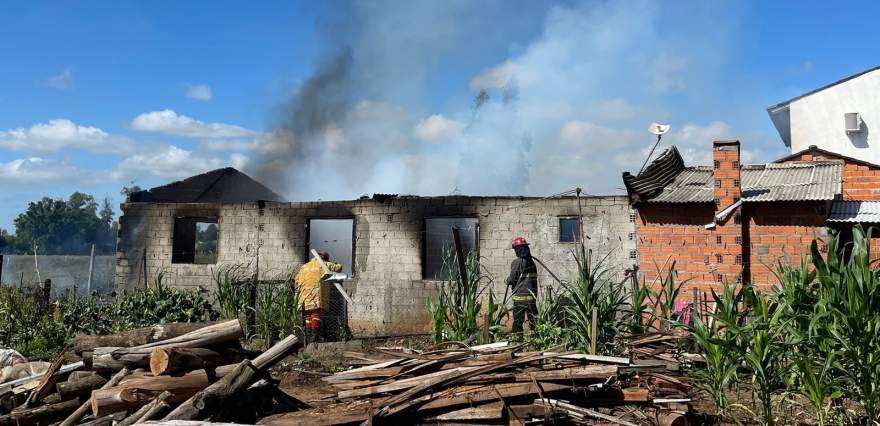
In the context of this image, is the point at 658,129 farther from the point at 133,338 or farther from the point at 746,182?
the point at 133,338

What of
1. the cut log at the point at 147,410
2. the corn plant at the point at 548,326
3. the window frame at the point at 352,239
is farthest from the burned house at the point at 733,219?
the cut log at the point at 147,410

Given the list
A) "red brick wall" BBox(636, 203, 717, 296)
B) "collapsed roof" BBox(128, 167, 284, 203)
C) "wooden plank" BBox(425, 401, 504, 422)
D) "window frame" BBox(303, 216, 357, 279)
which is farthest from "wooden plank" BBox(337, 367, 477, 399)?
"collapsed roof" BBox(128, 167, 284, 203)

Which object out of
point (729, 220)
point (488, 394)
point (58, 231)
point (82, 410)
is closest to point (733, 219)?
point (729, 220)

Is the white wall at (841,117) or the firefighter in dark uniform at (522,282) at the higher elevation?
the white wall at (841,117)

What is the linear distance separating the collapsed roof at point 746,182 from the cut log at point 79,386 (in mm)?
8093

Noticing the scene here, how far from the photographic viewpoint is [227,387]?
5820 mm

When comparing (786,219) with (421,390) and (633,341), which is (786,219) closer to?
(633,341)

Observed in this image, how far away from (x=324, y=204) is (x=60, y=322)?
5134mm

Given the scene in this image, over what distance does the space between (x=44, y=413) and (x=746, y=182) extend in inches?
424

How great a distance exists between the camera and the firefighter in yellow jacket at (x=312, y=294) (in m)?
10.8

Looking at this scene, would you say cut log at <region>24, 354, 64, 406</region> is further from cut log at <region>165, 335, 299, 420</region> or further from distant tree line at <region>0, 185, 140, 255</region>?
distant tree line at <region>0, 185, 140, 255</region>

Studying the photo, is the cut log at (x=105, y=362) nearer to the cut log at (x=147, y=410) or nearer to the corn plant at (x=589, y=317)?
the cut log at (x=147, y=410)

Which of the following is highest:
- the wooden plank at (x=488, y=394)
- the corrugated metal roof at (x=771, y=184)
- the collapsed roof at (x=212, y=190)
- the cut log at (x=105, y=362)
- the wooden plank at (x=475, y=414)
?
the collapsed roof at (x=212, y=190)

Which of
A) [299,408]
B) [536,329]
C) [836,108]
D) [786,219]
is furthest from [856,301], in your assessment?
[836,108]
